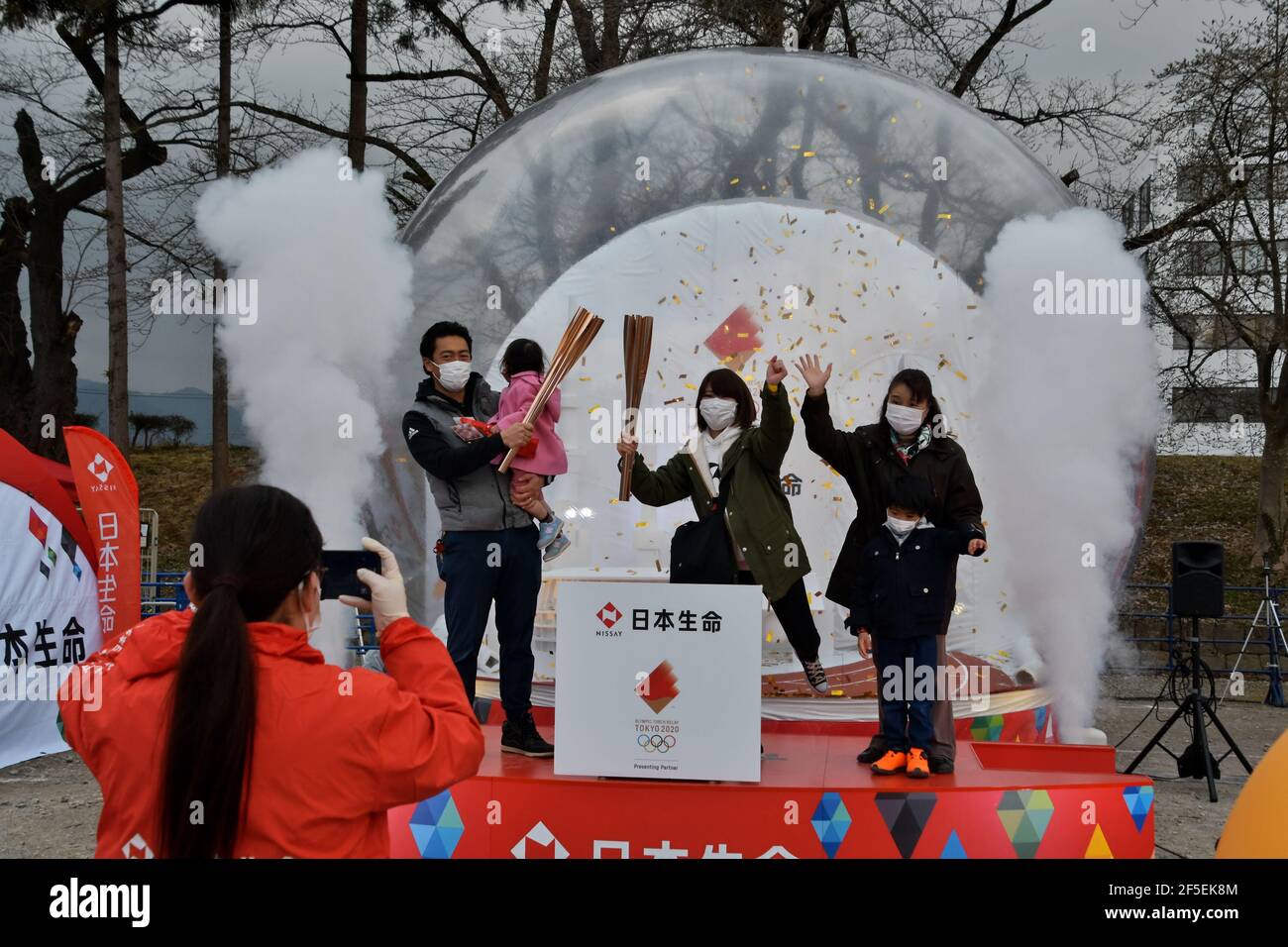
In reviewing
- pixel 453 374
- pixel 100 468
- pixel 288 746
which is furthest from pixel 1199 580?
pixel 100 468

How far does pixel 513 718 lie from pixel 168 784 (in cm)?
313

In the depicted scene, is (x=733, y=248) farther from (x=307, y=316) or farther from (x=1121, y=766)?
(x=1121, y=766)

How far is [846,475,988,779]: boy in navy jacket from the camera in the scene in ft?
14.9

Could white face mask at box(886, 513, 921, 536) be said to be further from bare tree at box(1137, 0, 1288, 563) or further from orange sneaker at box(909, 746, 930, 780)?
bare tree at box(1137, 0, 1288, 563)

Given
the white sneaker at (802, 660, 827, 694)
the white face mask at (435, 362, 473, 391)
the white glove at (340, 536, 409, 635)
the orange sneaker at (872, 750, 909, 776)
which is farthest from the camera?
the white sneaker at (802, 660, 827, 694)

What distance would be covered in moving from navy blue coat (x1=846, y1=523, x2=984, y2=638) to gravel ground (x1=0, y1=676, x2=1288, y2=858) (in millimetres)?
1885

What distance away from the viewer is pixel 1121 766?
25.1 feet

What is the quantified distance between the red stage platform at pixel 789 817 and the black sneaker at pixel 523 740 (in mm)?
348

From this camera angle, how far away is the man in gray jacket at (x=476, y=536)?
15.8ft

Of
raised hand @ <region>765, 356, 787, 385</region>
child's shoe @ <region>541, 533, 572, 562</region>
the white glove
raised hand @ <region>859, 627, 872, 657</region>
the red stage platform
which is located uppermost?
raised hand @ <region>765, 356, 787, 385</region>

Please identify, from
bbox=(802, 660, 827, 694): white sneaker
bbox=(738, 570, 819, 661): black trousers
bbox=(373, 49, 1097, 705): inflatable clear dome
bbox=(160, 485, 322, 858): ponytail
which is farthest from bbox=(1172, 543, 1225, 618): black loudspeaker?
bbox=(160, 485, 322, 858): ponytail

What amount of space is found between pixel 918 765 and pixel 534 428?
79.4 inches
